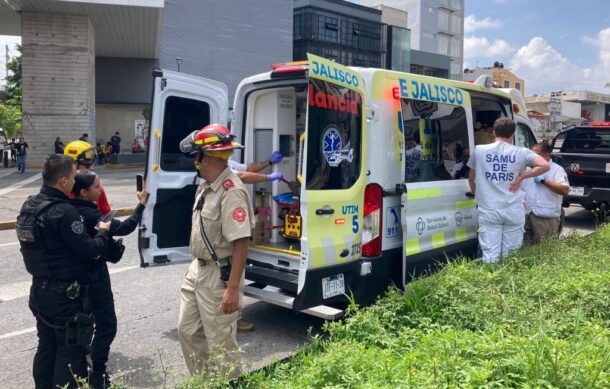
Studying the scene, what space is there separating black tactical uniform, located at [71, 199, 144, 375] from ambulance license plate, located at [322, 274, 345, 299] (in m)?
1.50

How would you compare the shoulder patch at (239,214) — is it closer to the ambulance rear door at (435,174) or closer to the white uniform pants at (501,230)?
the ambulance rear door at (435,174)

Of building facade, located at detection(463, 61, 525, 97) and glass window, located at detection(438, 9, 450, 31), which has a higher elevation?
glass window, located at detection(438, 9, 450, 31)

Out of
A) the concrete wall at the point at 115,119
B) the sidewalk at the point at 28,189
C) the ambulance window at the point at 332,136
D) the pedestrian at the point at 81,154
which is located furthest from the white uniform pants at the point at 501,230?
the concrete wall at the point at 115,119

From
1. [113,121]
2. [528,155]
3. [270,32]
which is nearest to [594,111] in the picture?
[270,32]

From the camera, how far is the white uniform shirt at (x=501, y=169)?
16.8ft

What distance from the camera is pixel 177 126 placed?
500 centimetres

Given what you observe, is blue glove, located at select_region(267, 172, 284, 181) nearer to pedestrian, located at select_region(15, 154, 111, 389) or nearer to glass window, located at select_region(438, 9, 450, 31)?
pedestrian, located at select_region(15, 154, 111, 389)

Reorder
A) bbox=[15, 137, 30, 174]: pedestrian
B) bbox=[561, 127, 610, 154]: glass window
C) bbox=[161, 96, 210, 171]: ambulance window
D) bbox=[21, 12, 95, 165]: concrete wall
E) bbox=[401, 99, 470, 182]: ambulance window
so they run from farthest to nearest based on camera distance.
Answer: bbox=[21, 12, 95, 165]: concrete wall < bbox=[15, 137, 30, 174]: pedestrian < bbox=[561, 127, 610, 154]: glass window < bbox=[401, 99, 470, 182]: ambulance window < bbox=[161, 96, 210, 171]: ambulance window

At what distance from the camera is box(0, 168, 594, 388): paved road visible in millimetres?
4039

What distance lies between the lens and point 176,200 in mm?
4922

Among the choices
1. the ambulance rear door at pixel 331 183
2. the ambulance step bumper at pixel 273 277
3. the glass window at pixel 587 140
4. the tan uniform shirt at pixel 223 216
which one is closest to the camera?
the tan uniform shirt at pixel 223 216

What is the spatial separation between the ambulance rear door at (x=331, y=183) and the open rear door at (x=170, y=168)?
1.44 m

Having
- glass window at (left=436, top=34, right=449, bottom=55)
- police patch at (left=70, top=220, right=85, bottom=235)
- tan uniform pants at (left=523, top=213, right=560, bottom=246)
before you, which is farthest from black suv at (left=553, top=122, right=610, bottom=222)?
glass window at (left=436, top=34, right=449, bottom=55)

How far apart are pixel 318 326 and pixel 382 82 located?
7.50 feet
